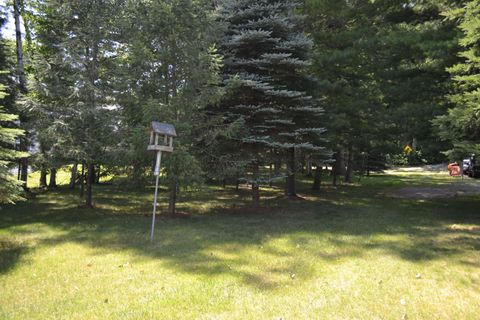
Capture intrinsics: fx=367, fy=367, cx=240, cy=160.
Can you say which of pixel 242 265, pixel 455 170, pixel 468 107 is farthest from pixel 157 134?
pixel 455 170

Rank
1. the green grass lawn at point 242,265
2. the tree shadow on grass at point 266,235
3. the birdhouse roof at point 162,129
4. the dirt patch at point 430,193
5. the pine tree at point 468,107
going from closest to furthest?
the green grass lawn at point 242,265
the tree shadow on grass at point 266,235
the pine tree at point 468,107
the birdhouse roof at point 162,129
the dirt patch at point 430,193

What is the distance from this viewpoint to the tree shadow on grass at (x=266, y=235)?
19.8ft

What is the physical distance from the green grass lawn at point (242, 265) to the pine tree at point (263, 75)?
2.17 metres

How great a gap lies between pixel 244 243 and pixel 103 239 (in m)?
2.93

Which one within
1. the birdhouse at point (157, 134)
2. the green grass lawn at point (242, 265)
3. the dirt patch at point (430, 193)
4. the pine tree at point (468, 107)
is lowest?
the green grass lawn at point (242, 265)

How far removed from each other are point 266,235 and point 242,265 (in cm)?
219

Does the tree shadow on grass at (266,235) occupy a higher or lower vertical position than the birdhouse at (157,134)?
lower

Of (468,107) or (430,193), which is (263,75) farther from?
(430,193)

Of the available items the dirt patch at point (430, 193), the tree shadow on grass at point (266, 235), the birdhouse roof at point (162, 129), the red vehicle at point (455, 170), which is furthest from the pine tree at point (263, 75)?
the red vehicle at point (455, 170)

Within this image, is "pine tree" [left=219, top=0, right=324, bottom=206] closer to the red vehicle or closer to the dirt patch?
the dirt patch

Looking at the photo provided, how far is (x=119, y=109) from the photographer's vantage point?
36.3 ft

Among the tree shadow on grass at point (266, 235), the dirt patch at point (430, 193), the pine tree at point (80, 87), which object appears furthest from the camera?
the dirt patch at point (430, 193)

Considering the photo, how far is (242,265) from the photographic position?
19.3 feet

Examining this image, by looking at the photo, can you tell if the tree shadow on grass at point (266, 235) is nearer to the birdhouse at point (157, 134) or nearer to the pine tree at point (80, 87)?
the birdhouse at point (157, 134)
